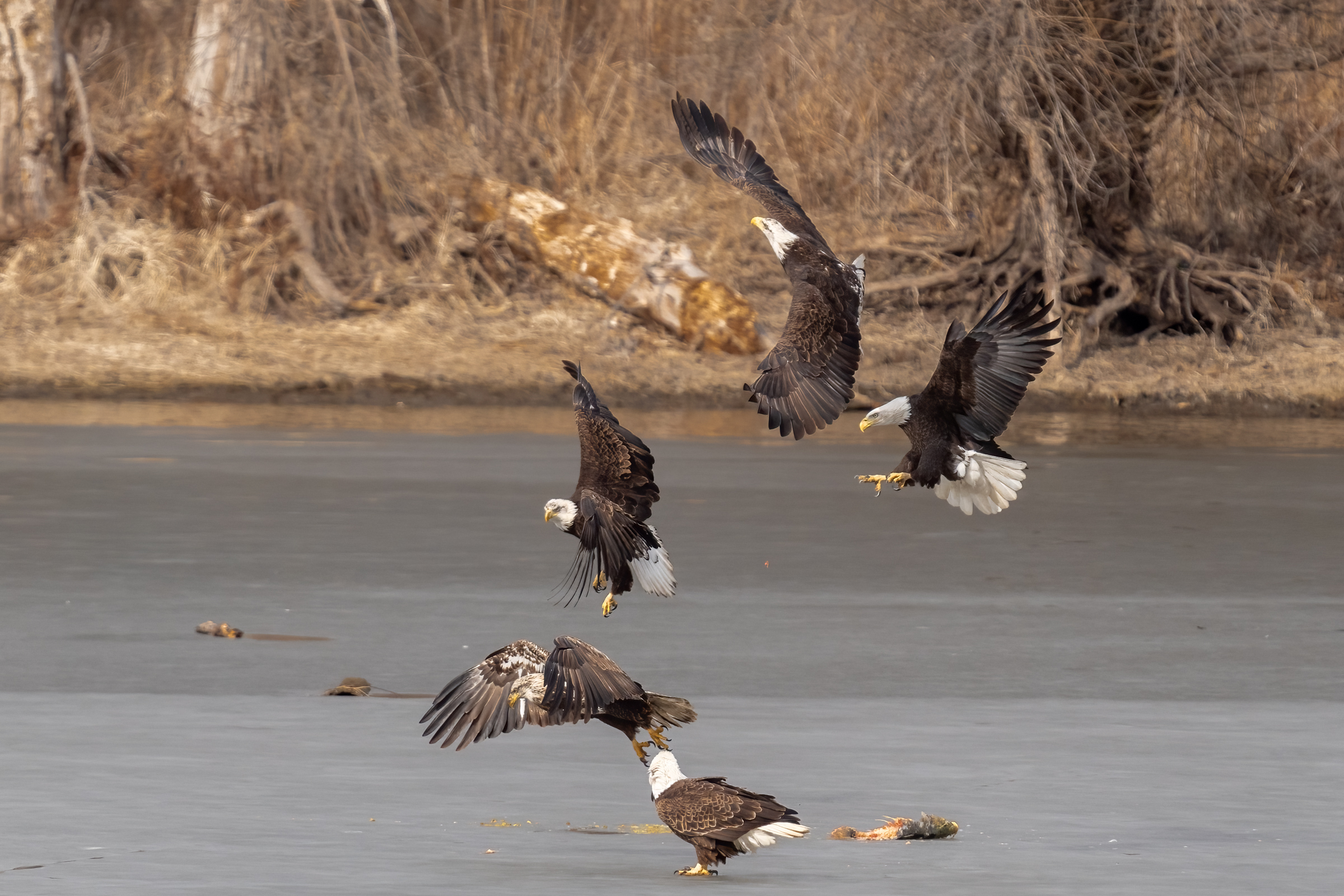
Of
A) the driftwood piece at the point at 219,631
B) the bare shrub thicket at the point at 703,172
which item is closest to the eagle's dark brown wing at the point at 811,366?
the driftwood piece at the point at 219,631

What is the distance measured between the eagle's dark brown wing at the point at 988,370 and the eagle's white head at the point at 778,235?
0.67 m

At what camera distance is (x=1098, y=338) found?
24.0m

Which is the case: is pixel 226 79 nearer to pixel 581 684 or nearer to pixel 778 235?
pixel 778 235

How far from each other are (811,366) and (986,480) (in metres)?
0.76

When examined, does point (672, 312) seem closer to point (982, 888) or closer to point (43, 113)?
point (43, 113)

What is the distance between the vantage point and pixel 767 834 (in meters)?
5.95

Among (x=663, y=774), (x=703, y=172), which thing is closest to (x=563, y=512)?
(x=663, y=774)

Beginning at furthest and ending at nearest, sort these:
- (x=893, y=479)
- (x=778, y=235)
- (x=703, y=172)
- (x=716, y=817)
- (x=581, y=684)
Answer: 1. (x=703, y=172)
2. (x=778, y=235)
3. (x=893, y=479)
4. (x=581, y=684)
5. (x=716, y=817)

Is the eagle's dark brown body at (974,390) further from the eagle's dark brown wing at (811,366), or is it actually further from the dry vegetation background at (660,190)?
the dry vegetation background at (660,190)

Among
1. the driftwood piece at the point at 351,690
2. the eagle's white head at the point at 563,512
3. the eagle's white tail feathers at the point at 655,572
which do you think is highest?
the eagle's white head at the point at 563,512

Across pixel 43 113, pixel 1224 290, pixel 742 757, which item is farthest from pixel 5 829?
pixel 43 113

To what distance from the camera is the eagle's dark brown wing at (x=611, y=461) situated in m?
7.42

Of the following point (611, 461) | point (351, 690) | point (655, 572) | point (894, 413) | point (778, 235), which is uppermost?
point (778, 235)

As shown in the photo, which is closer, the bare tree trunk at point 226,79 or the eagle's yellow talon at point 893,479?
the eagle's yellow talon at point 893,479
